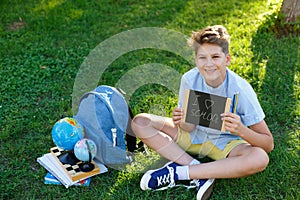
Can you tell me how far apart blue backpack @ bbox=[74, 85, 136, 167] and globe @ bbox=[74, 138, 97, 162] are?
82 millimetres

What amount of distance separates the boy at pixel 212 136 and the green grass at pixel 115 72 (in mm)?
116

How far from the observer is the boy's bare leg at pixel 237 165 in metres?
2.52

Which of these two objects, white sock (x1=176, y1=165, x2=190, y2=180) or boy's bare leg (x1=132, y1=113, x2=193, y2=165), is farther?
boy's bare leg (x1=132, y1=113, x2=193, y2=165)

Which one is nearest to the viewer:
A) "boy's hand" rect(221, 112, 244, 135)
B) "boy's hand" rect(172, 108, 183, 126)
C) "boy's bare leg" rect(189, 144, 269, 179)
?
"boy's hand" rect(221, 112, 244, 135)

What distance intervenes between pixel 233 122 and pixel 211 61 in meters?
0.39

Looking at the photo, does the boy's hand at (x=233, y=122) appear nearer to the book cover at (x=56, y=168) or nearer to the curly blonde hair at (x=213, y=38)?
the curly blonde hair at (x=213, y=38)

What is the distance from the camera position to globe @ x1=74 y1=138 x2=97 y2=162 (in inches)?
105

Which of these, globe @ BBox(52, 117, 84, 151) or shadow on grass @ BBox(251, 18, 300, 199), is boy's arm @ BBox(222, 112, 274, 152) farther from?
globe @ BBox(52, 117, 84, 151)

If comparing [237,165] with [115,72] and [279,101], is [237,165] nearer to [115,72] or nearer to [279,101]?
[279,101]

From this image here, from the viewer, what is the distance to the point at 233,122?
2.42m

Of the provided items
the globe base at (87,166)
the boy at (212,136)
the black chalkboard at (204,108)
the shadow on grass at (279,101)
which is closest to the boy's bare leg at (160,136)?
the boy at (212,136)

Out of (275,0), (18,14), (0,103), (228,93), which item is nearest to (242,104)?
(228,93)

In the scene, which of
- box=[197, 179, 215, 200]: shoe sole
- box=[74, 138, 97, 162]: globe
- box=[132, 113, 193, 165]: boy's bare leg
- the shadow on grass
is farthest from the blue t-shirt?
box=[74, 138, 97, 162]: globe

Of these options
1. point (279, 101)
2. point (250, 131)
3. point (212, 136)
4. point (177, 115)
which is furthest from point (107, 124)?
point (279, 101)
